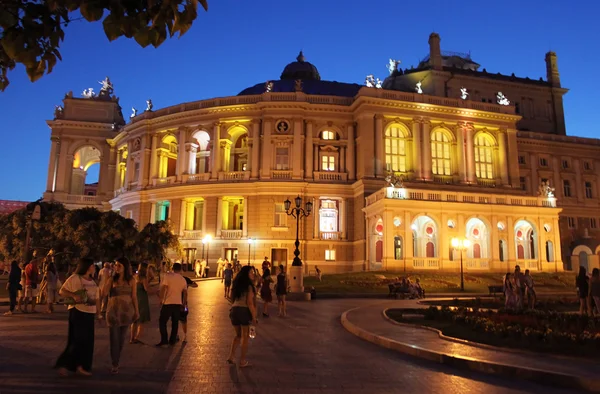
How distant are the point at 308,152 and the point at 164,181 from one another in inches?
673

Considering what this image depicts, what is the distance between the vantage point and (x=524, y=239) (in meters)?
45.8

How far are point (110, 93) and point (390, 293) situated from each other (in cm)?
5212

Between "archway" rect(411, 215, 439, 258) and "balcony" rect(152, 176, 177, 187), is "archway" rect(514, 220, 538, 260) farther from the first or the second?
"balcony" rect(152, 176, 177, 187)

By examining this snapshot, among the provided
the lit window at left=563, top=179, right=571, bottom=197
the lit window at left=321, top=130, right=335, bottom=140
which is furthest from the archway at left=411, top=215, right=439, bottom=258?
the lit window at left=563, top=179, right=571, bottom=197

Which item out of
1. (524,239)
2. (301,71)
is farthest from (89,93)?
(524,239)

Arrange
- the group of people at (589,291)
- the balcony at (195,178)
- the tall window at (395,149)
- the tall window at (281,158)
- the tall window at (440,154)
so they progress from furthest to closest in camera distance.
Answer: the balcony at (195,178)
the tall window at (440,154)
the tall window at (281,158)
the tall window at (395,149)
the group of people at (589,291)

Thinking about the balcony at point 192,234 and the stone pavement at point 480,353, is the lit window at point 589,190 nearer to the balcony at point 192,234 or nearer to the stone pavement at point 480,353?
the balcony at point 192,234

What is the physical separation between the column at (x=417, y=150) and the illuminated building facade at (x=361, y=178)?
0.14 metres

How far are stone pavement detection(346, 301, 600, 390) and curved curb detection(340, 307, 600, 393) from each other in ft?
0.48

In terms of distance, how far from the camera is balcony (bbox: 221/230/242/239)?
4941 cm

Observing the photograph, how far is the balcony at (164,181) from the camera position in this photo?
53.9 metres

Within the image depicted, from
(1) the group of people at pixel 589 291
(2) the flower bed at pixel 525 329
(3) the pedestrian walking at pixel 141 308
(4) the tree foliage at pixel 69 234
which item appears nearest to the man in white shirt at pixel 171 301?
(3) the pedestrian walking at pixel 141 308

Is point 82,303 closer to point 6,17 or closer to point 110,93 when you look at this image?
point 6,17

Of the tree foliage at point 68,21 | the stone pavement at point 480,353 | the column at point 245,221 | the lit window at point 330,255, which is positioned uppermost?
the column at point 245,221
